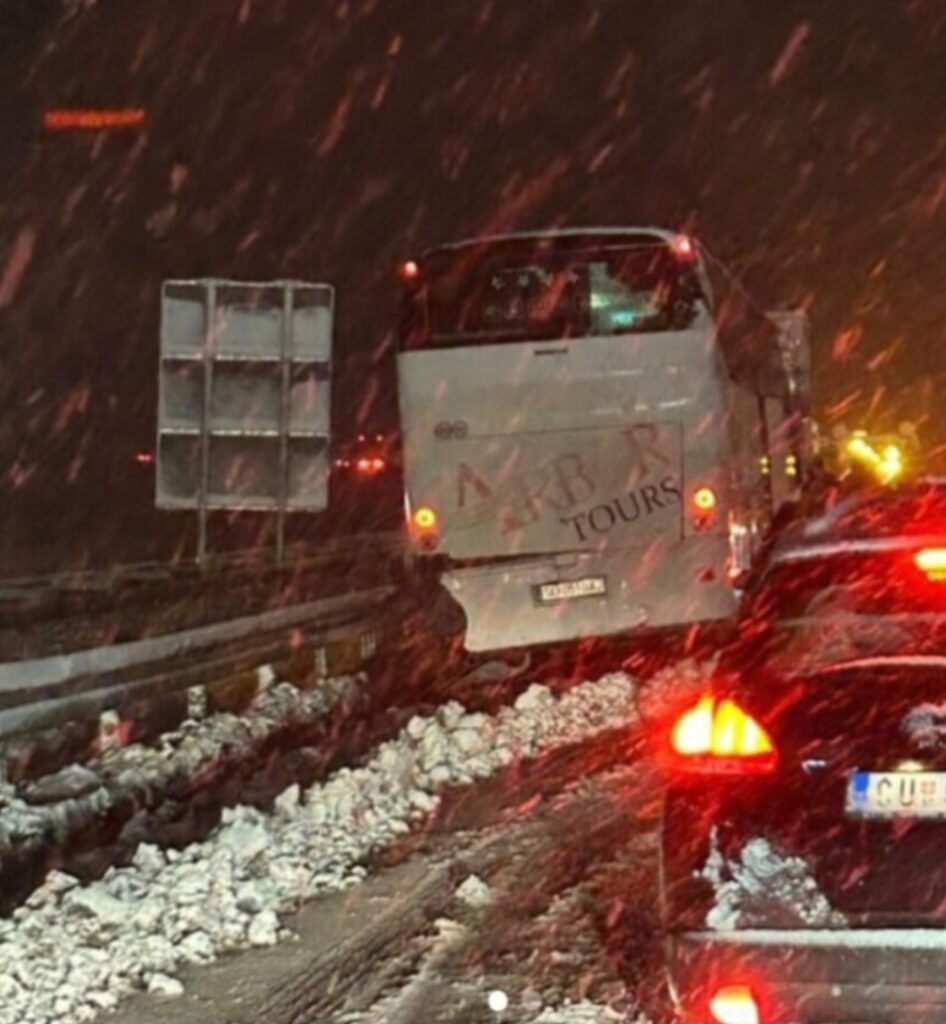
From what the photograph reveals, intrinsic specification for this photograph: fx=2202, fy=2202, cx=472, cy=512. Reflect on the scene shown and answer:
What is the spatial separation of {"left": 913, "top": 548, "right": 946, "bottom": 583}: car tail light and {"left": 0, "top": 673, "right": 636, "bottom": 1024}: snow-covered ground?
10.1 feet

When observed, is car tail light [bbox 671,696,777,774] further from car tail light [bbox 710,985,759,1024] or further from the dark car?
car tail light [bbox 710,985,759,1024]

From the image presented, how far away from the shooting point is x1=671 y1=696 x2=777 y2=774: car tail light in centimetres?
631

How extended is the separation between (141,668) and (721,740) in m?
7.49

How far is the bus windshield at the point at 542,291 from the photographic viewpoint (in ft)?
60.8

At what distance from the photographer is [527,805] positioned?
39.5 feet

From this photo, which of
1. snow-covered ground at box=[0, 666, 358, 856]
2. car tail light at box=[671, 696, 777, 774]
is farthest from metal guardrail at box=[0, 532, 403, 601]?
car tail light at box=[671, 696, 777, 774]

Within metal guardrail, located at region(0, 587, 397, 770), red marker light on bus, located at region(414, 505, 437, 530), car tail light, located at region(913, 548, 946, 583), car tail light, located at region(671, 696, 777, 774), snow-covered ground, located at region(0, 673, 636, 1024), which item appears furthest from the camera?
red marker light on bus, located at region(414, 505, 437, 530)

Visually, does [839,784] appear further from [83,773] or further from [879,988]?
[83,773]

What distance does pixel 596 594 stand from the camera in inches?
749

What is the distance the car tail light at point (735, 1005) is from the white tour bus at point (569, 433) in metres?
12.6

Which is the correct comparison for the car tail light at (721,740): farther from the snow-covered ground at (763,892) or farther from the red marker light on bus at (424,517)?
the red marker light on bus at (424,517)

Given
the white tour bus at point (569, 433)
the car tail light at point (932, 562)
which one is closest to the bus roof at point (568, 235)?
the white tour bus at point (569, 433)

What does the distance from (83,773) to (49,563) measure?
30.1 meters

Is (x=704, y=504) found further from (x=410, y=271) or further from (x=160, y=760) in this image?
(x=160, y=760)
